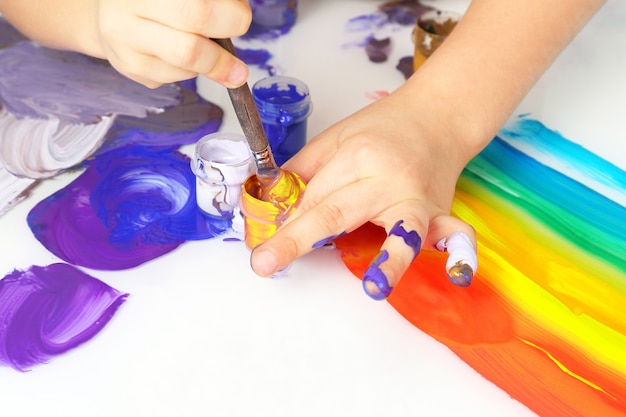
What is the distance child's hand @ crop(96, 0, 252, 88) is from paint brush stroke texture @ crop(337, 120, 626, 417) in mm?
307

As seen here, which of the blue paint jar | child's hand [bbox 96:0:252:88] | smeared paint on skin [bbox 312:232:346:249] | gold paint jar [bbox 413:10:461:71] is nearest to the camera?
child's hand [bbox 96:0:252:88]

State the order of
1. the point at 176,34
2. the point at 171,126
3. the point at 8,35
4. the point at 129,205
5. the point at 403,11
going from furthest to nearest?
1. the point at 403,11
2. the point at 8,35
3. the point at 171,126
4. the point at 129,205
5. the point at 176,34

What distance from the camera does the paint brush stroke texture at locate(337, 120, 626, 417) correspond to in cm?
77

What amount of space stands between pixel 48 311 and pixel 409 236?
1.44ft

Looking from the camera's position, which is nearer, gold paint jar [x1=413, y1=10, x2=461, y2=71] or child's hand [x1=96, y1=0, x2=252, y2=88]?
child's hand [x1=96, y1=0, x2=252, y2=88]

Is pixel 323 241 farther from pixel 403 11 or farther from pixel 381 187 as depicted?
pixel 403 11

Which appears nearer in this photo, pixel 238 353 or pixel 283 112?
pixel 238 353

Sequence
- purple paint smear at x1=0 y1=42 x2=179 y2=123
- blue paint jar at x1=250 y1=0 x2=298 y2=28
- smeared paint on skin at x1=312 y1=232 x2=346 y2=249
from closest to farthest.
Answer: smeared paint on skin at x1=312 y1=232 x2=346 y2=249 → purple paint smear at x1=0 y1=42 x2=179 y2=123 → blue paint jar at x1=250 y1=0 x2=298 y2=28

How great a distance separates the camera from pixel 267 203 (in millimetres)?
852

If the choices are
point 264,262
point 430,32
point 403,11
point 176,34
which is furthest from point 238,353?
point 403,11

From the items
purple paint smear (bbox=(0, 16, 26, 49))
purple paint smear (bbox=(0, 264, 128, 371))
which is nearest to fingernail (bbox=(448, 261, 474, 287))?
purple paint smear (bbox=(0, 264, 128, 371))

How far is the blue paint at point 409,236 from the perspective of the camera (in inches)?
32.3

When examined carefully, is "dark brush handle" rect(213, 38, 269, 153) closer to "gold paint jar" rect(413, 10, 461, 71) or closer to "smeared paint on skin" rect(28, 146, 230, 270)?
"smeared paint on skin" rect(28, 146, 230, 270)

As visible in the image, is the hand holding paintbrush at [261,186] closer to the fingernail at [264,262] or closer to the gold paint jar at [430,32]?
the fingernail at [264,262]
